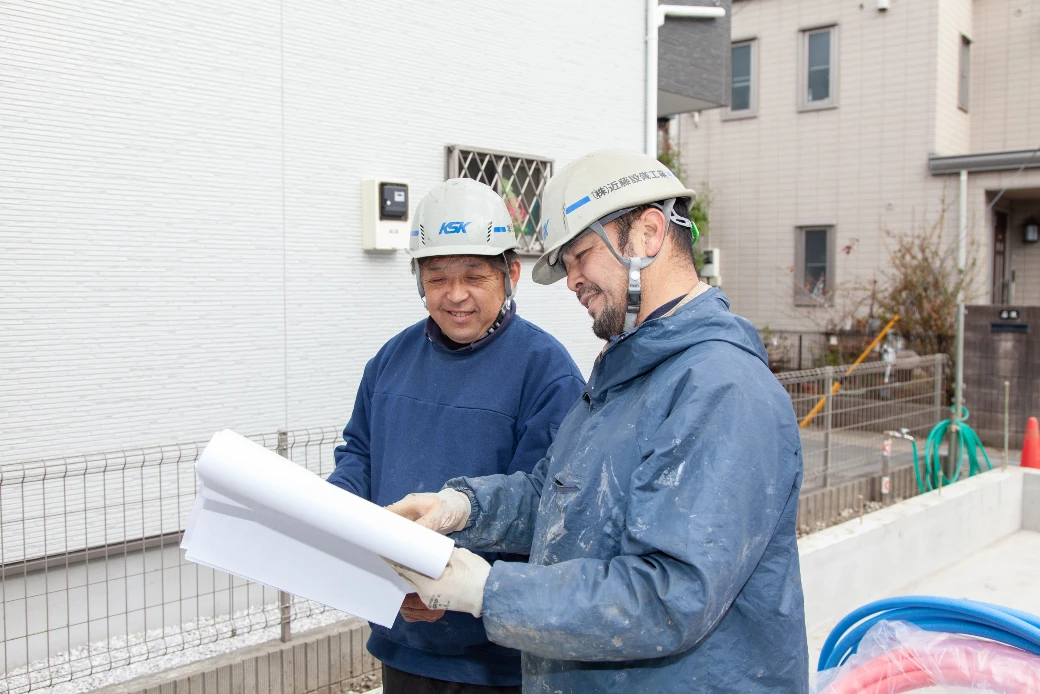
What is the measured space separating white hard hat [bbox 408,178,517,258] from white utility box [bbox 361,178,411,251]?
2.76m

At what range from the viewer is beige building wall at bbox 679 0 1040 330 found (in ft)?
42.3

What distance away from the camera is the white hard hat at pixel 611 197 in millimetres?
1684

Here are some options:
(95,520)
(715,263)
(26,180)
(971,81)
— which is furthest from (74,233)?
(971,81)

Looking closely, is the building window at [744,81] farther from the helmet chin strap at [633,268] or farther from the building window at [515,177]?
the helmet chin strap at [633,268]

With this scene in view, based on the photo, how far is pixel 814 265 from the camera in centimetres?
1441

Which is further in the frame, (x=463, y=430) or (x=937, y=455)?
(x=937, y=455)

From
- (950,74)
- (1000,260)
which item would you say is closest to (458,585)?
(950,74)

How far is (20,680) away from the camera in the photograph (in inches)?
139

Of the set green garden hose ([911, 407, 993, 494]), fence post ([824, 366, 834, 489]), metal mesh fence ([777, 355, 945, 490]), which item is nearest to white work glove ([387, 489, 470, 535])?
metal mesh fence ([777, 355, 945, 490])

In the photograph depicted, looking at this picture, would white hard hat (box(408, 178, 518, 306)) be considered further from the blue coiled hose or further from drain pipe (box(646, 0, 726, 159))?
drain pipe (box(646, 0, 726, 159))

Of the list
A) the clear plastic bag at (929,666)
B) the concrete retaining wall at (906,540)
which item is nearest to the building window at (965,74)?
the concrete retaining wall at (906,540)

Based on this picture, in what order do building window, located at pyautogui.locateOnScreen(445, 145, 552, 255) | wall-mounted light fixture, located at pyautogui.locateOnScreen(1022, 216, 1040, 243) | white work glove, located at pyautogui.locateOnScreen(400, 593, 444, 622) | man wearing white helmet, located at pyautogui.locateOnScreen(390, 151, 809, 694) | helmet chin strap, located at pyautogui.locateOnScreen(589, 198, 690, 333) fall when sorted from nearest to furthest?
man wearing white helmet, located at pyautogui.locateOnScreen(390, 151, 809, 694) → helmet chin strap, located at pyautogui.locateOnScreen(589, 198, 690, 333) → white work glove, located at pyautogui.locateOnScreen(400, 593, 444, 622) → building window, located at pyautogui.locateOnScreen(445, 145, 552, 255) → wall-mounted light fixture, located at pyautogui.locateOnScreen(1022, 216, 1040, 243)

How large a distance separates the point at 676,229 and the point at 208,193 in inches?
137

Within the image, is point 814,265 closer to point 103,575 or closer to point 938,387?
point 938,387
